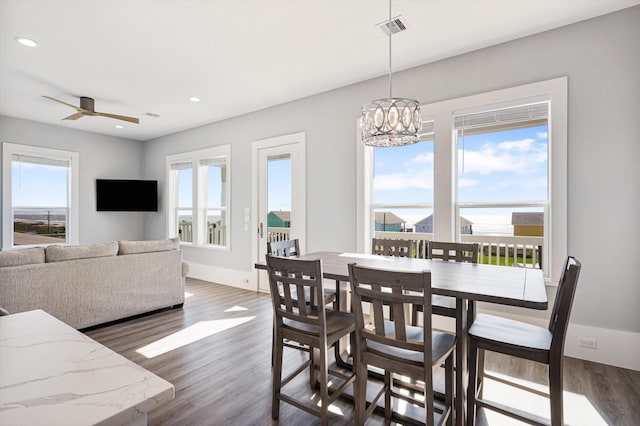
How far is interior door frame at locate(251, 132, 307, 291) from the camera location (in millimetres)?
4605

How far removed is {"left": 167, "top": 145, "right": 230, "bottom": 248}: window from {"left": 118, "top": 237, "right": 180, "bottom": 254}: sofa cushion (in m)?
1.49

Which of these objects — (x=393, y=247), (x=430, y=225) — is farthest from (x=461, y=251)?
(x=430, y=225)

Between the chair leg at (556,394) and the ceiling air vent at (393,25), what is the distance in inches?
104

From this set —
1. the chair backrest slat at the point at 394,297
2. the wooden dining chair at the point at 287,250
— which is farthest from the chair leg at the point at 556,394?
the wooden dining chair at the point at 287,250

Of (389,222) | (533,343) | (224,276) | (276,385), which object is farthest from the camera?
(224,276)

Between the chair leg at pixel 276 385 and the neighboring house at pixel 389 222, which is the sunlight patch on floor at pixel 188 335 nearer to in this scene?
the chair leg at pixel 276 385

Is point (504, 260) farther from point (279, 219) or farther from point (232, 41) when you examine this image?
point (232, 41)

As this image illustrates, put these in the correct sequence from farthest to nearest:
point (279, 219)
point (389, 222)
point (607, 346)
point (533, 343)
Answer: point (279, 219) < point (389, 222) < point (607, 346) < point (533, 343)

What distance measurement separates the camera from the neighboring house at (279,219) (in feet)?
15.9

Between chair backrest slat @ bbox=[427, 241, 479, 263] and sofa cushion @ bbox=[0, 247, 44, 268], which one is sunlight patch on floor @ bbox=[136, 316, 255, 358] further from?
chair backrest slat @ bbox=[427, 241, 479, 263]

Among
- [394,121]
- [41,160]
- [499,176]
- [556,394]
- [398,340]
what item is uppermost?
[41,160]

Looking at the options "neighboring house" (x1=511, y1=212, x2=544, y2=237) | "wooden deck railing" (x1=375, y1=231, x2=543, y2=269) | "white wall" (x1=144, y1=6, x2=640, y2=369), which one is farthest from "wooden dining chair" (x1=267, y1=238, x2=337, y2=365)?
"neighboring house" (x1=511, y1=212, x2=544, y2=237)

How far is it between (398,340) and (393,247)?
158cm

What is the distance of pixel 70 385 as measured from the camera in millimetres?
655
